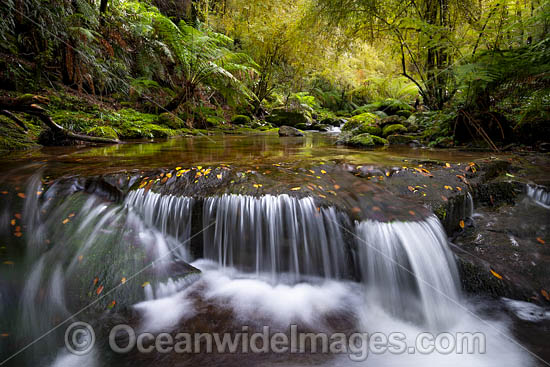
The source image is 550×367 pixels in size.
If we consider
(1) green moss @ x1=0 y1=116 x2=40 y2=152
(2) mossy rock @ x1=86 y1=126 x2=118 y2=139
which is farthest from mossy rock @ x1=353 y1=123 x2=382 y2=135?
(1) green moss @ x1=0 y1=116 x2=40 y2=152

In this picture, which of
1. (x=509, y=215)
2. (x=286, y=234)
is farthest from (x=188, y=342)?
(x=509, y=215)

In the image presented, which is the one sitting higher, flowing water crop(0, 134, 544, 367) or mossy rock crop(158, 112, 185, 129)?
mossy rock crop(158, 112, 185, 129)

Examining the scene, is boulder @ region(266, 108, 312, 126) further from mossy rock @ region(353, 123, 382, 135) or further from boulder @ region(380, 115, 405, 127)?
mossy rock @ region(353, 123, 382, 135)

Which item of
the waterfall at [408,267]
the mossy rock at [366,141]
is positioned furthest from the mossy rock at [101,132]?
the waterfall at [408,267]

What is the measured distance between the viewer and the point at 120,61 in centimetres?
812

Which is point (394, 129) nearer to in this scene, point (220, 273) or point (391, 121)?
point (391, 121)

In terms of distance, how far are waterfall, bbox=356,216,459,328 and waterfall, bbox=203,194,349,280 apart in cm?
24

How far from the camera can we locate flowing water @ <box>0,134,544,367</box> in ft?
5.59

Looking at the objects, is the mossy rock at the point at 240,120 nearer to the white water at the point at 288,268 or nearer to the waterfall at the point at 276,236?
the white water at the point at 288,268

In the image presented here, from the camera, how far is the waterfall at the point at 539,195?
2.83 m

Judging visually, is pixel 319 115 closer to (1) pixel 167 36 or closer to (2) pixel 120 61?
(1) pixel 167 36

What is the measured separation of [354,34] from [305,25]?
4.19ft

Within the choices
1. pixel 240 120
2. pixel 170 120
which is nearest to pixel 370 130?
pixel 170 120

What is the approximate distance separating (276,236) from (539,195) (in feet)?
9.82
